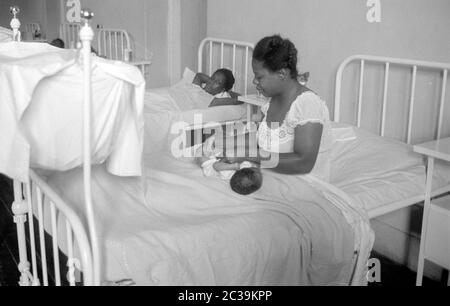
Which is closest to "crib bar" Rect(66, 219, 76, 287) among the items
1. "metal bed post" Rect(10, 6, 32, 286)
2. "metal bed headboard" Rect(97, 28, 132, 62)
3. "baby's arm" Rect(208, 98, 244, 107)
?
"metal bed post" Rect(10, 6, 32, 286)

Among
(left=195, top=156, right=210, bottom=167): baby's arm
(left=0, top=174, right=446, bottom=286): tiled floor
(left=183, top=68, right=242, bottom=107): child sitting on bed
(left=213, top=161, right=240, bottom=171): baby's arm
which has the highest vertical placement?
(left=183, top=68, right=242, bottom=107): child sitting on bed

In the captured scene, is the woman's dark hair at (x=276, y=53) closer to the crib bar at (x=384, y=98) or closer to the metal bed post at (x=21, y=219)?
the crib bar at (x=384, y=98)

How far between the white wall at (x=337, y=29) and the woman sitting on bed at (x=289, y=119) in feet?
2.37

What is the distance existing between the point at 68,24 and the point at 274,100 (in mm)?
4591

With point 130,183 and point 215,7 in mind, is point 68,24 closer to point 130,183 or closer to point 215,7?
point 215,7

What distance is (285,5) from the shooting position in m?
2.96

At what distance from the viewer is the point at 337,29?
8.72 feet

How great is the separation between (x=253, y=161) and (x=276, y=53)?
419mm

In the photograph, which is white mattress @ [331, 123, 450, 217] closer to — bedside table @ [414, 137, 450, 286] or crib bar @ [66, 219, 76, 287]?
bedside table @ [414, 137, 450, 286]

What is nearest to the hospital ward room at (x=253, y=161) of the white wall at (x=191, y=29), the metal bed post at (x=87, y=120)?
the metal bed post at (x=87, y=120)

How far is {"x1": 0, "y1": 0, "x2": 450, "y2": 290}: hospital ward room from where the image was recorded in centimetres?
126

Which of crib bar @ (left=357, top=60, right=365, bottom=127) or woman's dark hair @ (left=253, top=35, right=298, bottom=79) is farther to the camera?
crib bar @ (left=357, top=60, right=365, bottom=127)

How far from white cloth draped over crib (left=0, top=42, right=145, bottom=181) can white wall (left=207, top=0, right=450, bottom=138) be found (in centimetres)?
153
